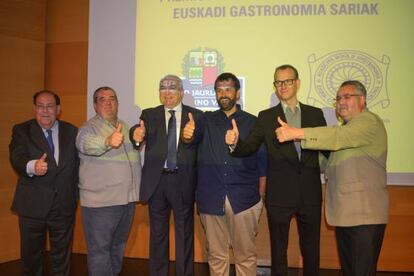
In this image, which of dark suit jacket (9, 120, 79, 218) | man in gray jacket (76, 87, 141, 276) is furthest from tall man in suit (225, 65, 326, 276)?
dark suit jacket (9, 120, 79, 218)

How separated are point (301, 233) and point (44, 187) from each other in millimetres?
2024

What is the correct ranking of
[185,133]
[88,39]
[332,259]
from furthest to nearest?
[88,39] < [332,259] < [185,133]

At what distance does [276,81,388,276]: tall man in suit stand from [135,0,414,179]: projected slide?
4.28 ft

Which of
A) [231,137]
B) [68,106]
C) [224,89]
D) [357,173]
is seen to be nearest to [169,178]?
[231,137]

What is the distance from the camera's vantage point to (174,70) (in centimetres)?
395

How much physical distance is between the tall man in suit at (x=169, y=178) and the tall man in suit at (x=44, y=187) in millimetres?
592

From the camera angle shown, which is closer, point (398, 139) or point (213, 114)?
point (213, 114)

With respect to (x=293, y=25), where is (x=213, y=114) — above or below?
below

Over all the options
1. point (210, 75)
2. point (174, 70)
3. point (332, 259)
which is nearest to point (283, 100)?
point (210, 75)

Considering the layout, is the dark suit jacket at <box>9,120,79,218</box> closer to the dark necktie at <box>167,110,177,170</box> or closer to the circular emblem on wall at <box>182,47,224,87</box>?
the dark necktie at <box>167,110,177,170</box>

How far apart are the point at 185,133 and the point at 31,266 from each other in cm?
167

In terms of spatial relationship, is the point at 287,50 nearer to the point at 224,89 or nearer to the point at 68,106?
the point at 224,89

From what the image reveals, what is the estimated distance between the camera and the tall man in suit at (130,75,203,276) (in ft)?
9.80

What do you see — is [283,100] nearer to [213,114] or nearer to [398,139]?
[213,114]
